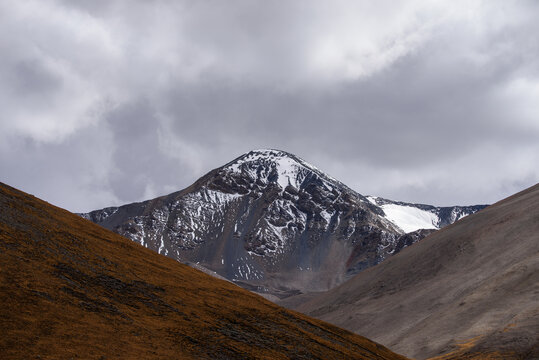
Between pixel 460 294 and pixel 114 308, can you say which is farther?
pixel 460 294

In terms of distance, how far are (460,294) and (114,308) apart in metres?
78.0

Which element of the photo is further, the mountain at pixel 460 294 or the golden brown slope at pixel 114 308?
the mountain at pixel 460 294

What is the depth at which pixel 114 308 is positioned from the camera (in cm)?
2853

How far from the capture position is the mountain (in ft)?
189

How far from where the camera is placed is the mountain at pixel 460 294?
5775cm

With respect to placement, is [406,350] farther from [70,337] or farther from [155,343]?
[70,337]

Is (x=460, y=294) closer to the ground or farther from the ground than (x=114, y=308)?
farther from the ground

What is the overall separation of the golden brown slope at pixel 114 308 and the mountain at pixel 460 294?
20647 millimetres

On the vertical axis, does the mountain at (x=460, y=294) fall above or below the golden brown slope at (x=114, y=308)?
above

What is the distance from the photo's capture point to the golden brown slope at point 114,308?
23453 mm

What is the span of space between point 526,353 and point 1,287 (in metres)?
46.7

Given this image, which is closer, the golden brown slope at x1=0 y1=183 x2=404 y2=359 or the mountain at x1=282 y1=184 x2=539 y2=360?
the golden brown slope at x1=0 y1=183 x2=404 y2=359

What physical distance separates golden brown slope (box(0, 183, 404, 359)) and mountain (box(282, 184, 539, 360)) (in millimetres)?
20647

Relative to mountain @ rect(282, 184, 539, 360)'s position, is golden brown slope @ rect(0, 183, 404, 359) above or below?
below
